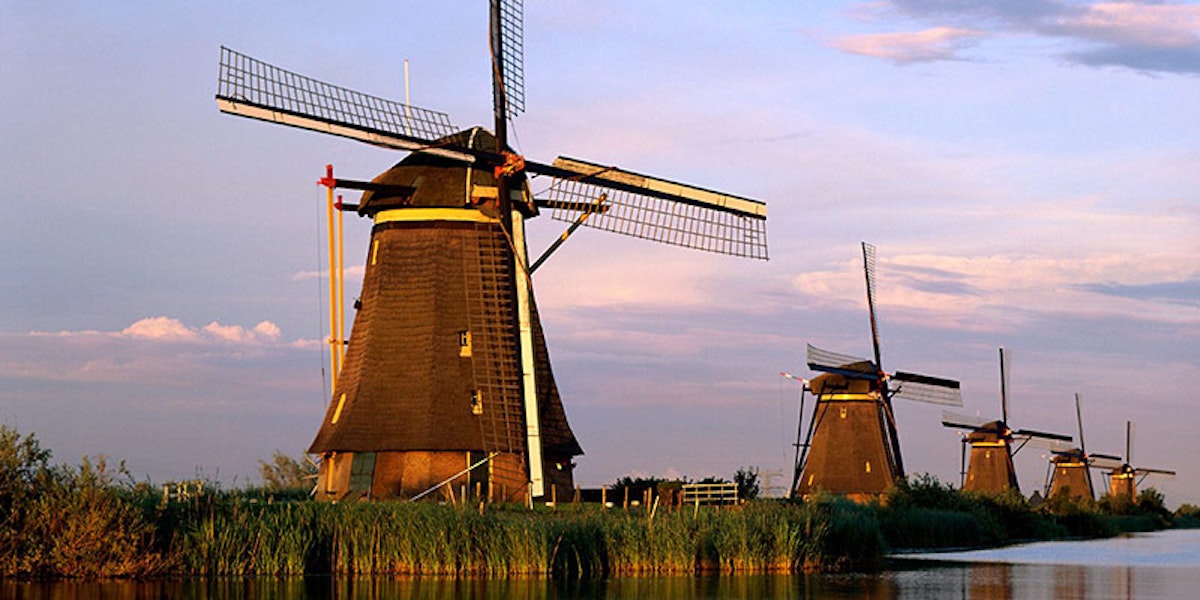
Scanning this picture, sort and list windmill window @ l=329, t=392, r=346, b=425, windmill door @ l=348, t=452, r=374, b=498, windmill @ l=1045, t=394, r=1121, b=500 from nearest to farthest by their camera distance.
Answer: windmill door @ l=348, t=452, r=374, b=498 → windmill window @ l=329, t=392, r=346, b=425 → windmill @ l=1045, t=394, r=1121, b=500

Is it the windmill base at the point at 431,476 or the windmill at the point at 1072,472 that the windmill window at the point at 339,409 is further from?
the windmill at the point at 1072,472

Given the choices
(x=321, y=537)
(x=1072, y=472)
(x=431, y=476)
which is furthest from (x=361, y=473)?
(x=1072, y=472)

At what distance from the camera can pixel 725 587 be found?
75.7 ft

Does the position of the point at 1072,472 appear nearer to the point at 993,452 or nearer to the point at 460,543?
the point at 993,452

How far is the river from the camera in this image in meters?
20.9

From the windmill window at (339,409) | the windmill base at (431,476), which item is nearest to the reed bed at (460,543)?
the windmill base at (431,476)

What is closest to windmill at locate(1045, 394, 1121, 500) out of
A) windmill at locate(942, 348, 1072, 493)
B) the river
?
windmill at locate(942, 348, 1072, 493)

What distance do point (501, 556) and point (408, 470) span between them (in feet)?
25.3

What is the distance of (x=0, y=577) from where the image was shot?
2303cm

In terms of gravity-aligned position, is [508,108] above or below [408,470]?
above

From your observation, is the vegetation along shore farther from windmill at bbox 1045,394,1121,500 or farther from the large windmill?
windmill at bbox 1045,394,1121,500

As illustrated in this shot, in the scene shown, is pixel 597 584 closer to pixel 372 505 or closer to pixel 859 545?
pixel 372 505

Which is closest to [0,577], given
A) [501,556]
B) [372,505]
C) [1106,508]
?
[372,505]

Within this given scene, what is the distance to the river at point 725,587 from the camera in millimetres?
20906
